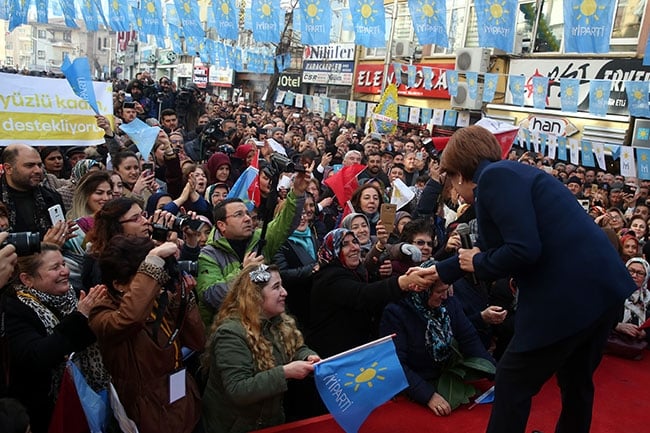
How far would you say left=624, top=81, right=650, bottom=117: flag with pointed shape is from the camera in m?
11.1

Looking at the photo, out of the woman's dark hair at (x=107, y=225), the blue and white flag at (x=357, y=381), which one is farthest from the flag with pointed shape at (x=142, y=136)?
the blue and white flag at (x=357, y=381)

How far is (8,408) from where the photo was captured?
70.2 inches

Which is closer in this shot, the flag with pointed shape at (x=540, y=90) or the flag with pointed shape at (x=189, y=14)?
the flag with pointed shape at (x=540, y=90)

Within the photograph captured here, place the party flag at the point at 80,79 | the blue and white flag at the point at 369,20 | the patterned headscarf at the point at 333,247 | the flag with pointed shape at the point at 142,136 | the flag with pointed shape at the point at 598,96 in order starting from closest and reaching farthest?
the patterned headscarf at the point at 333,247 < the party flag at the point at 80,79 < the flag with pointed shape at the point at 142,136 < the flag with pointed shape at the point at 598,96 < the blue and white flag at the point at 369,20

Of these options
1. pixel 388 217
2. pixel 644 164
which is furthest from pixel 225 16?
pixel 388 217

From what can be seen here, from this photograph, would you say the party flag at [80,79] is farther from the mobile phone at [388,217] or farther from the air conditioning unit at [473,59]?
the air conditioning unit at [473,59]

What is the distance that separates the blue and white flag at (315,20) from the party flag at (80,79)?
8.71 m

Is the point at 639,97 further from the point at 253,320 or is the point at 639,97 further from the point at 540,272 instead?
the point at 253,320

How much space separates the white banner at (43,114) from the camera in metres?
4.97

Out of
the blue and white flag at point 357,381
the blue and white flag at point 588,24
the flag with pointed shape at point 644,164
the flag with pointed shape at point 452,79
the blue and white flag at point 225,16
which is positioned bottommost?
the blue and white flag at point 357,381

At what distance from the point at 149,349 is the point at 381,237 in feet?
7.25

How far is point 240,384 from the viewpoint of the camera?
8.25 ft

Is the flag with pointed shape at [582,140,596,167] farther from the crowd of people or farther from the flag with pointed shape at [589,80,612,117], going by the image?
the crowd of people

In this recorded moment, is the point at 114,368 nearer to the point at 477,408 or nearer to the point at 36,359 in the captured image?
the point at 36,359
